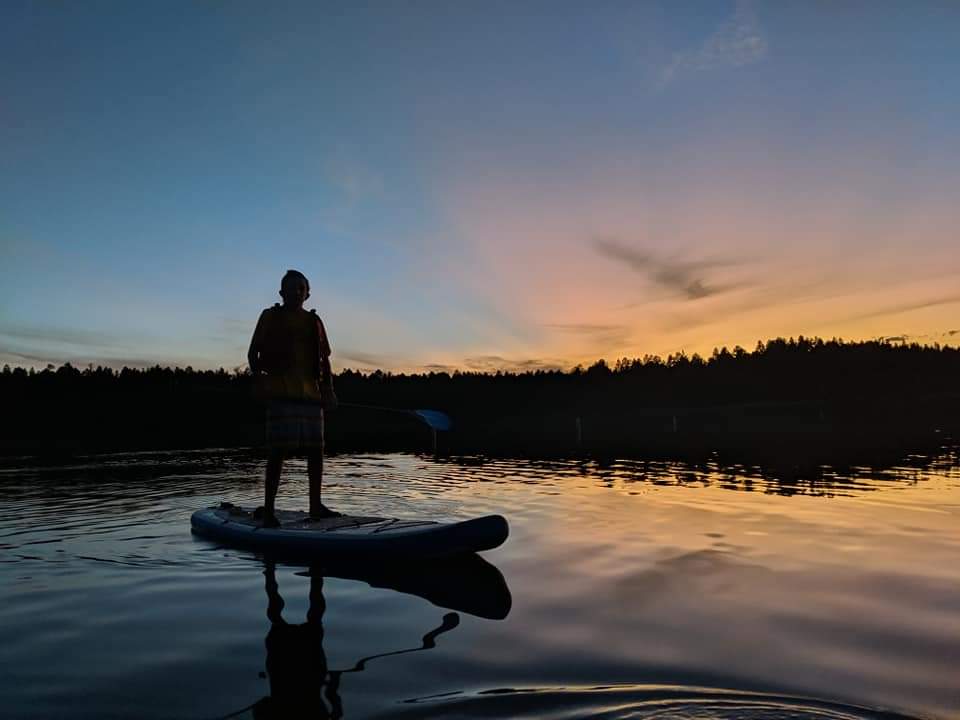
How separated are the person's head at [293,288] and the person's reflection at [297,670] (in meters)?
4.14

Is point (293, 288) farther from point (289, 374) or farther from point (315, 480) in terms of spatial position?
point (315, 480)

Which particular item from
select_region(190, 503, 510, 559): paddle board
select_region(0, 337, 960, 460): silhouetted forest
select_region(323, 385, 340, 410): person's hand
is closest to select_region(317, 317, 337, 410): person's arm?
select_region(323, 385, 340, 410): person's hand

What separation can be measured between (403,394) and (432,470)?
3827 inches

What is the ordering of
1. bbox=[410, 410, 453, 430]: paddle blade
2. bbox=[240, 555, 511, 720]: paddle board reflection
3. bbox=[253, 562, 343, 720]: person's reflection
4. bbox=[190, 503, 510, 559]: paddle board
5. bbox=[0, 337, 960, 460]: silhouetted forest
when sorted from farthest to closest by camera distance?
1. bbox=[0, 337, 960, 460]: silhouetted forest
2. bbox=[410, 410, 453, 430]: paddle blade
3. bbox=[190, 503, 510, 559]: paddle board
4. bbox=[240, 555, 511, 720]: paddle board reflection
5. bbox=[253, 562, 343, 720]: person's reflection

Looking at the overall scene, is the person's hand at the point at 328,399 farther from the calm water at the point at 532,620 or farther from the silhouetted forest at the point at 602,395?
the silhouetted forest at the point at 602,395

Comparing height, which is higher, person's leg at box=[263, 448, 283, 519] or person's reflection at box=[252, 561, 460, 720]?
person's leg at box=[263, 448, 283, 519]

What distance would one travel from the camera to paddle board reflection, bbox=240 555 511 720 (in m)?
4.05

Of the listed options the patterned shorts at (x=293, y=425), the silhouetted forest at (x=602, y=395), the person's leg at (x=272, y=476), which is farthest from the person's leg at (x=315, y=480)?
the silhouetted forest at (x=602, y=395)


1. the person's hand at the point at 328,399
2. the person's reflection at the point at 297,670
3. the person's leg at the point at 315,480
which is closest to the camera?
the person's reflection at the point at 297,670

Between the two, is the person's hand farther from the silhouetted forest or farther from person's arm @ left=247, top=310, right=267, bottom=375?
the silhouetted forest

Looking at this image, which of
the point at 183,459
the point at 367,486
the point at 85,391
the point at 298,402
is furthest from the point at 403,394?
the point at 298,402

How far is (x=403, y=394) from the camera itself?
120 m

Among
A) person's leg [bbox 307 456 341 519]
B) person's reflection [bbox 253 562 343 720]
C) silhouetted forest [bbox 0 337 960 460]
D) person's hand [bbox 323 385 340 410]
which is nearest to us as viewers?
person's reflection [bbox 253 562 343 720]

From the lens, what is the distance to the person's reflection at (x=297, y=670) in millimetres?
3934
